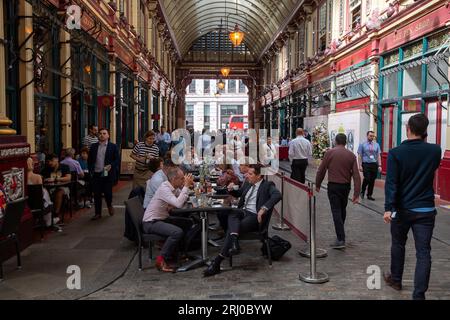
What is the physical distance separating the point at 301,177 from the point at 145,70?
13.5 m

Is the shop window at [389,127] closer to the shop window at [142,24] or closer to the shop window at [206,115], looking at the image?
the shop window at [142,24]

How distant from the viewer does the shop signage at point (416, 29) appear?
11.1m

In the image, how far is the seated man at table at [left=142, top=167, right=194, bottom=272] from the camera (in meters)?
5.82

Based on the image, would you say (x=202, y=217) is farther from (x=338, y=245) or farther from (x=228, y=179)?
(x=228, y=179)

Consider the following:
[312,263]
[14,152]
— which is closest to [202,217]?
[312,263]

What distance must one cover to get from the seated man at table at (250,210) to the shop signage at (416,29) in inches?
287

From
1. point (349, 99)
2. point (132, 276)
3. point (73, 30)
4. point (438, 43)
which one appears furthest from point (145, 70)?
point (132, 276)

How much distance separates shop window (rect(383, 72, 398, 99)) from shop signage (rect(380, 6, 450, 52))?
2.83 feet

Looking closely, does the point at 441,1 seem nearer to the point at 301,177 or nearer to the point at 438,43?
the point at 438,43

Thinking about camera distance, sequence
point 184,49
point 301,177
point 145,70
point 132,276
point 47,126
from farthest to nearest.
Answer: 1. point 184,49
2. point 145,70
3. point 301,177
4. point 47,126
5. point 132,276

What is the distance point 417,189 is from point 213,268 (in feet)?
8.12

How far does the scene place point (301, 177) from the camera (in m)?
12.2

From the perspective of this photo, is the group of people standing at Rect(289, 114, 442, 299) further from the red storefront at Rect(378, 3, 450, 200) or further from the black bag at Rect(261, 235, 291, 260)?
the red storefront at Rect(378, 3, 450, 200)

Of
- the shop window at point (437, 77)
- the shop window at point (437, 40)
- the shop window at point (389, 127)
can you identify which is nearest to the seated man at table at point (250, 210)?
the shop window at point (437, 77)
